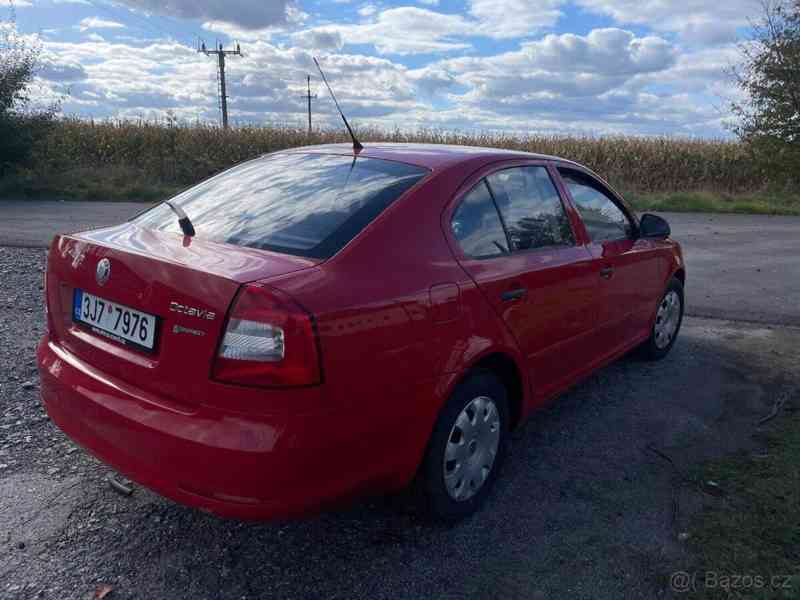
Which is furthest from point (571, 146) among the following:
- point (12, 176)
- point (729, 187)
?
point (12, 176)

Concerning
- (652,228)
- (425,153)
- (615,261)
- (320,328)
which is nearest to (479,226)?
(425,153)

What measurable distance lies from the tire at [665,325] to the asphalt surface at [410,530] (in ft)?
2.80

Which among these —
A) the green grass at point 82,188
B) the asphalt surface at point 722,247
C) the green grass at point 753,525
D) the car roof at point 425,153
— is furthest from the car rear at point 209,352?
the green grass at point 82,188

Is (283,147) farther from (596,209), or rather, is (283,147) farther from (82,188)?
(596,209)

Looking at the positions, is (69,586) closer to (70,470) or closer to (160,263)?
(70,470)

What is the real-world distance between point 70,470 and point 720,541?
304cm

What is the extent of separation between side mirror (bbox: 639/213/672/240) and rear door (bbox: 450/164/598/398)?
0.97m

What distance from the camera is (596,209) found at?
4352 mm

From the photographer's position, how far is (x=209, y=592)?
255cm

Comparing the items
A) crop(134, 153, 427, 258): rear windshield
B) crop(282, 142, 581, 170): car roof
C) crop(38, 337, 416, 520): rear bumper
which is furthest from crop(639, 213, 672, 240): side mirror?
crop(38, 337, 416, 520): rear bumper

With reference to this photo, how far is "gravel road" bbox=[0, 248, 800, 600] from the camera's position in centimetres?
262

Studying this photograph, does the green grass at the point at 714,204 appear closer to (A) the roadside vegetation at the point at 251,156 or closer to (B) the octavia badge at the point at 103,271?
(A) the roadside vegetation at the point at 251,156

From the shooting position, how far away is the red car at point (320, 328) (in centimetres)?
229

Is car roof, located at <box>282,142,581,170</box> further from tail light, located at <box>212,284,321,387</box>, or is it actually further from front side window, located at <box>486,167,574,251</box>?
tail light, located at <box>212,284,321,387</box>
